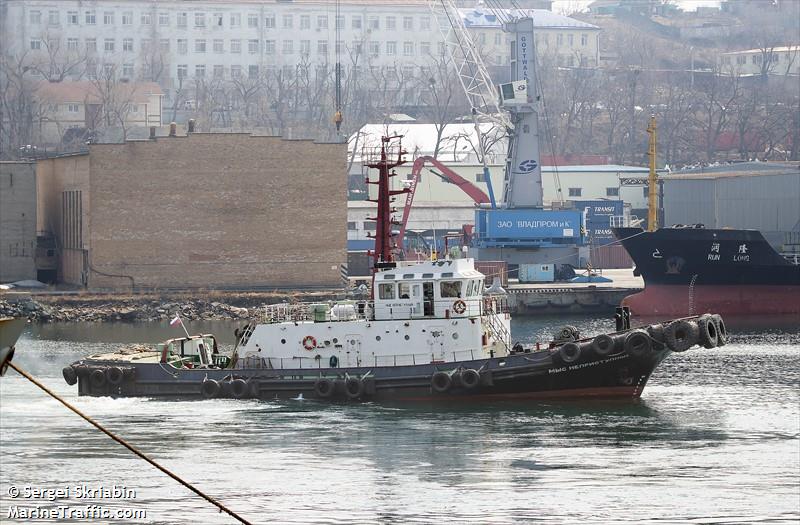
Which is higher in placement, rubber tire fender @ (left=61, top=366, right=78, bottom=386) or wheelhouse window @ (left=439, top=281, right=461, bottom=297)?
wheelhouse window @ (left=439, top=281, right=461, bottom=297)

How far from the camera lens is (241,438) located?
1383 inches

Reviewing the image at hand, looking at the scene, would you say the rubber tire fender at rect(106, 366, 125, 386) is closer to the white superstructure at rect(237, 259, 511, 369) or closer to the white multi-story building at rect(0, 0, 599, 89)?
the white superstructure at rect(237, 259, 511, 369)

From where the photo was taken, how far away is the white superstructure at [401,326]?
3866 cm

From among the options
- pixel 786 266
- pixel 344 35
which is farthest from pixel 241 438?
pixel 344 35

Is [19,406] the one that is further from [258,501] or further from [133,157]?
[133,157]

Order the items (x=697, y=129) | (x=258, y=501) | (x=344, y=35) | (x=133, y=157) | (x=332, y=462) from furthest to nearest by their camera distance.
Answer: (x=344, y=35) < (x=697, y=129) < (x=133, y=157) < (x=332, y=462) < (x=258, y=501)

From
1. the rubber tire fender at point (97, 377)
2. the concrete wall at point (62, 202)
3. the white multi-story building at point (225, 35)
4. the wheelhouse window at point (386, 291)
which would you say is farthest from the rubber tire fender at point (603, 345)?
the white multi-story building at point (225, 35)

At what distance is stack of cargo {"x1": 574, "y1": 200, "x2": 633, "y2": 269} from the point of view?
288ft

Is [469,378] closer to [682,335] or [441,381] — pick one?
[441,381]

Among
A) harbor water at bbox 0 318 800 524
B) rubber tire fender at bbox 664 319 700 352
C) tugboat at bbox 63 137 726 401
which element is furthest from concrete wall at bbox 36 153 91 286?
rubber tire fender at bbox 664 319 700 352

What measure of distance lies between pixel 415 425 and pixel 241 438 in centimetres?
402

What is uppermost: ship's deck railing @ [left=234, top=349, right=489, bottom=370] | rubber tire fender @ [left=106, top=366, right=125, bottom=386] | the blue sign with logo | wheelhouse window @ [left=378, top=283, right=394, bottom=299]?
the blue sign with logo

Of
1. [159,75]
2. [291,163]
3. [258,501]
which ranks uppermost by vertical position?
[159,75]

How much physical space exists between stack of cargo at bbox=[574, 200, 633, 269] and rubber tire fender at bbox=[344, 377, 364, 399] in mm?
48979
